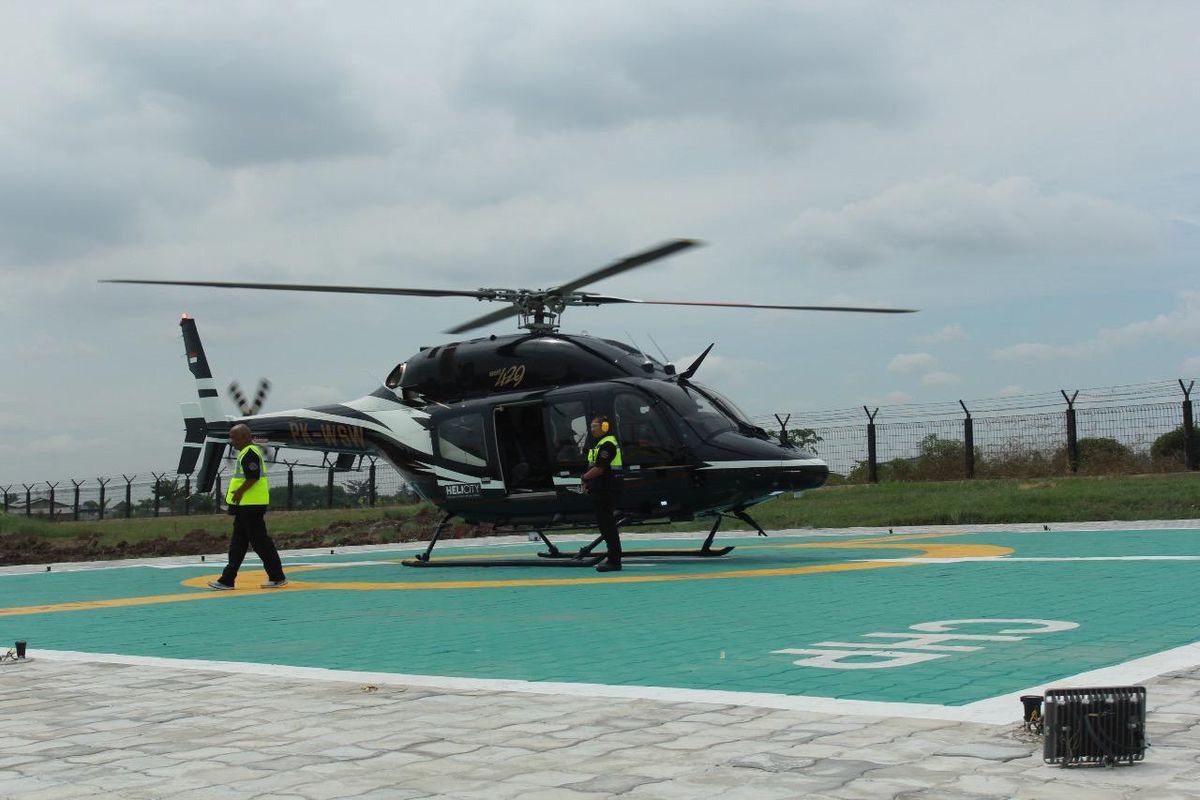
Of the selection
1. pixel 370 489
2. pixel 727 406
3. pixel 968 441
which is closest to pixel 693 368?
pixel 727 406

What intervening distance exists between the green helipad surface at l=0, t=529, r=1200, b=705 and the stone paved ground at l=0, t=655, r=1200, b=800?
730 millimetres

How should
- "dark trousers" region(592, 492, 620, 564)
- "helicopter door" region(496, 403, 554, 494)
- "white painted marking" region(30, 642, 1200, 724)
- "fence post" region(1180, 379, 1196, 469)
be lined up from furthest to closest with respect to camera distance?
"fence post" region(1180, 379, 1196, 469), "helicopter door" region(496, 403, 554, 494), "dark trousers" region(592, 492, 620, 564), "white painted marking" region(30, 642, 1200, 724)

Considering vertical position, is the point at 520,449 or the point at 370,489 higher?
the point at 520,449

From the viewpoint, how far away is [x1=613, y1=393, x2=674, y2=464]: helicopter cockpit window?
14.1 meters

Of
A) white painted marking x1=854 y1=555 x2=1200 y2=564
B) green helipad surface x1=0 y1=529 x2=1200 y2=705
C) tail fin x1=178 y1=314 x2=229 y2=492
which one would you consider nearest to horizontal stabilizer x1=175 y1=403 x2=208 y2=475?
tail fin x1=178 y1=314 x2=229 y2=492

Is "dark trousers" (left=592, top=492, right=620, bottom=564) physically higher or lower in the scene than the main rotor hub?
lower

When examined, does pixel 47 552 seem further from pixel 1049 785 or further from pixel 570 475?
pixel 1049 785

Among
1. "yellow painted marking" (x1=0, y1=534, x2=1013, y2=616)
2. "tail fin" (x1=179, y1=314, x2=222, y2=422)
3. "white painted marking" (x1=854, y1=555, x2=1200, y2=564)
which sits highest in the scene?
"tail fin" (x1=179, y1=314, x2=222, y2=422)

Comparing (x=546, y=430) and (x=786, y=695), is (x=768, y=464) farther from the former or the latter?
(x=786, y=695)

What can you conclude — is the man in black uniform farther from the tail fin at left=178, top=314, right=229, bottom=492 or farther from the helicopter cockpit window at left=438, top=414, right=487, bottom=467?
the tail fin at left=178, top=314, right=229, bottom=492

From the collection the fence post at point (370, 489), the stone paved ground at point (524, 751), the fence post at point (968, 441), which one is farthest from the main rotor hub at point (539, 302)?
the fence post at point (370, 489)

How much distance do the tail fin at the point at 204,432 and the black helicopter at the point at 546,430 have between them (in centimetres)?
173

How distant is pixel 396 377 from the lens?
16969 millimetres

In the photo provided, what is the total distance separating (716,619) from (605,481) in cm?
488
